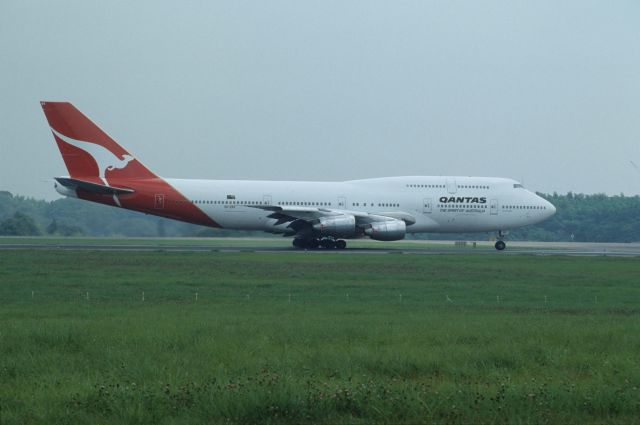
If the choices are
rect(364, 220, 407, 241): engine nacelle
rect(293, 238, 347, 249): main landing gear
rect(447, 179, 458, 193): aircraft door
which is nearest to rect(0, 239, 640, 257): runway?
rect(293, 238, 347, 249): main landing gear

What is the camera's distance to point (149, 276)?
98.9 feet

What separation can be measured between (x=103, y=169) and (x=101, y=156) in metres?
0.79

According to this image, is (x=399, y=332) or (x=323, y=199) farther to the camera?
(x=323, y=199)

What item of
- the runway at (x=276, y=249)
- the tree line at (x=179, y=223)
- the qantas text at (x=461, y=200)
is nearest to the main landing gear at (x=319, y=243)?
the runway at (x=276, y=249)

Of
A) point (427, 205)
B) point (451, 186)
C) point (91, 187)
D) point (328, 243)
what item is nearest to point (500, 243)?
point (451, 186)

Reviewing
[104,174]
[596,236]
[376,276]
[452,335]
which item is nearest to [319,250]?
[104,174]

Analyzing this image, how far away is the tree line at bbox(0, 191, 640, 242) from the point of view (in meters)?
75.1

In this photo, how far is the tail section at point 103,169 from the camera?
50125mm

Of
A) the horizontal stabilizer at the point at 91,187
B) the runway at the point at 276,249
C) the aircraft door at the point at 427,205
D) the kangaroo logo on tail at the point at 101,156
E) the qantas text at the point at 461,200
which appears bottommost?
Answer: the runway at the point at 276,249

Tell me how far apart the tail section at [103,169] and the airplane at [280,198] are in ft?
0.20

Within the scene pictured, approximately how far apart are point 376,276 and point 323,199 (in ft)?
71.2

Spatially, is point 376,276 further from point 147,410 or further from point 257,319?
point 147,410

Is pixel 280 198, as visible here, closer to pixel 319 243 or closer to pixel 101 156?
pixel 319 243

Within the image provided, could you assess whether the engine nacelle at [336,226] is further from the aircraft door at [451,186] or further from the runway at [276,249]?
the aircraft door at [451,186]
